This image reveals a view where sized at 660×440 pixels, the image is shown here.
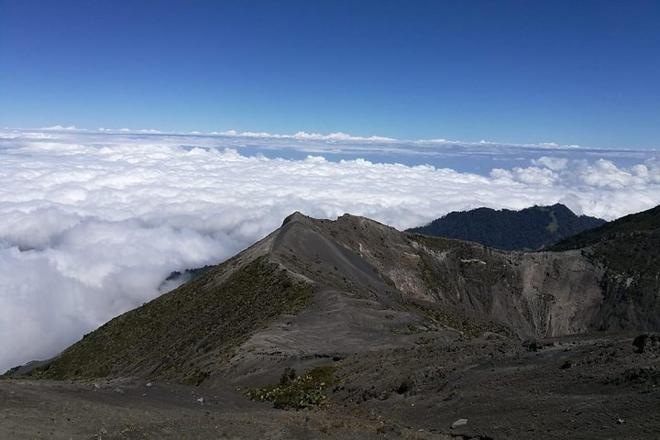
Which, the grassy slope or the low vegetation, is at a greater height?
the low vegetation

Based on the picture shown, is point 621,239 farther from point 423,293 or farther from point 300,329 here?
point 300,329

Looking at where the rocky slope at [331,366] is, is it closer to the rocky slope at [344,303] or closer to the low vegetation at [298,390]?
the low vegetation at [298,390]

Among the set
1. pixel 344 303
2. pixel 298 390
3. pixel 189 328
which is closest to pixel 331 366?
pixel 298 390

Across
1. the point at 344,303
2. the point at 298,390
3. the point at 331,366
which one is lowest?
the point at 344,303

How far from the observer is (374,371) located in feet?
105

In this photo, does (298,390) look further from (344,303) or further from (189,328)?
(189,328)

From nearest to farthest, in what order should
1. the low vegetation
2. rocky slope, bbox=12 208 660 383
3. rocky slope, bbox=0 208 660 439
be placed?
rocky slope, bbox=0 208 660 439
the low vegetation
rocky slope, bbox=12 208 660 383

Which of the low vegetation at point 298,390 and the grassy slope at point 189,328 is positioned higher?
the low vegetation at point 298,390

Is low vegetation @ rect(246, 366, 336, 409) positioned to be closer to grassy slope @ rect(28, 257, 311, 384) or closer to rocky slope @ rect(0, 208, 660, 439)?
rocky slope @ rect(0, 208, 660, 439)

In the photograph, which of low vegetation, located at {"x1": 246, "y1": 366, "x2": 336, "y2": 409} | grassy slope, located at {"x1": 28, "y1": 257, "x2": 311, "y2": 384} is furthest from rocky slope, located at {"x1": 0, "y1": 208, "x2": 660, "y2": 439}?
grassy slope, located at {"x1": 28, "y1": 257, "x2": 311, "y2": 384}

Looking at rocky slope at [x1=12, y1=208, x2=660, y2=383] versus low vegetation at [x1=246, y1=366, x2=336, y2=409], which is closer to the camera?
low vegetation at [x1=246, y1=366, x2=336, y2=409]

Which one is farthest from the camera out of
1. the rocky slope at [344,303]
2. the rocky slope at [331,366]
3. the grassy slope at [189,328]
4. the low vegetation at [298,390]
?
the grassy slope at [189,328]

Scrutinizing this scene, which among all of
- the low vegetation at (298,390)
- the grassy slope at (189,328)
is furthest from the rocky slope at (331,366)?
the grassy slope at (189,328)

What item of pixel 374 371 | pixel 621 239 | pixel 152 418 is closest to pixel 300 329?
pixel 374 371
